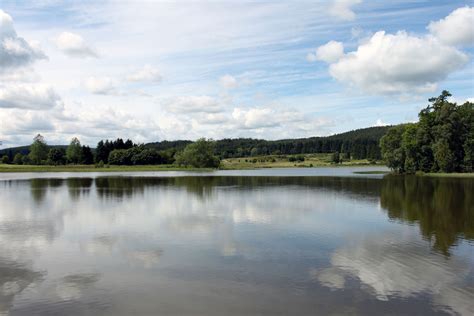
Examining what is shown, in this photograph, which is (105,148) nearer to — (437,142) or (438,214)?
(437,142)

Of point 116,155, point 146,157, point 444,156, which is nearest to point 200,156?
point 146,157

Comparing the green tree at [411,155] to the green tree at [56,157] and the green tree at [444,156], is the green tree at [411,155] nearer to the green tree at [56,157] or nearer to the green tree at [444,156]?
the green tree at [444,156]

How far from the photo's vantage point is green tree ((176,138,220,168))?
152500mm

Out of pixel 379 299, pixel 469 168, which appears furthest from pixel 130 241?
pixel 469 168

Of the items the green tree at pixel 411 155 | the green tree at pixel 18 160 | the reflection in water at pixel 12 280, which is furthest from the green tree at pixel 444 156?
the green tree at pixel 18 160

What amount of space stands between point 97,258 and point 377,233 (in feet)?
47.0

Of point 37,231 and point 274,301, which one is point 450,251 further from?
point 37,231

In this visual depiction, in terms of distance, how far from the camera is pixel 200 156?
500 feet

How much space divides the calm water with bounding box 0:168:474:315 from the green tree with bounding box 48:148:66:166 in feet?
468

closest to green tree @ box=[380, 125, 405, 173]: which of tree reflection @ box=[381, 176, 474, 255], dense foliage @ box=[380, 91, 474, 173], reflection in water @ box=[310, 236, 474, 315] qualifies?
dense foliage @ box=[380, 91, 474, 173]

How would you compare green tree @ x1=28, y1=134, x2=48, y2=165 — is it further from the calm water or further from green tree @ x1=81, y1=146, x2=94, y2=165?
the calm water

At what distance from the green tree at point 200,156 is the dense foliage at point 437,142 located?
66.4 meters

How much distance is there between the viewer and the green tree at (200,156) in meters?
152

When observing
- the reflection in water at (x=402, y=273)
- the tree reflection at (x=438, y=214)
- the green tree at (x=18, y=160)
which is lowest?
the reflection in water at (x=402, y=273)
